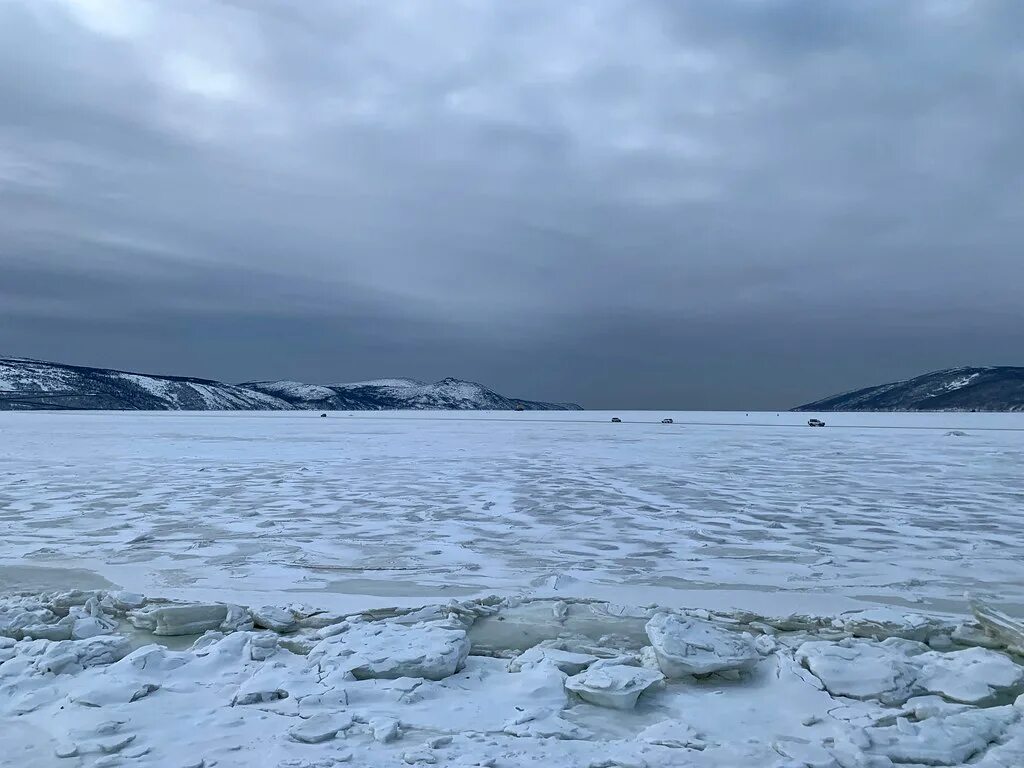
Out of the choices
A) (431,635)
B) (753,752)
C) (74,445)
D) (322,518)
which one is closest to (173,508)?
(322,518)

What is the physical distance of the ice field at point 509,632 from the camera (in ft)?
12.1

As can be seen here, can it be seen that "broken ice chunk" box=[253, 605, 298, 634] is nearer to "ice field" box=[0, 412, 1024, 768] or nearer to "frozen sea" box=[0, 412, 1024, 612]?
"ice field" box=[0, 412, 1024, 768]

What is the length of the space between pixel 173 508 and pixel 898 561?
10.7 m

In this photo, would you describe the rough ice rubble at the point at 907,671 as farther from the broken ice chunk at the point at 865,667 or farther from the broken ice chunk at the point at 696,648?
the broken ice chunk at the point at 696,648

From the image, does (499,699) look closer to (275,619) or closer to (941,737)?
(275,619)

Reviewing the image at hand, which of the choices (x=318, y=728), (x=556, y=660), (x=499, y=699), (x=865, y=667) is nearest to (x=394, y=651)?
(x=499, y=699)

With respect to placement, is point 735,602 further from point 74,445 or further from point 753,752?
point 74,445

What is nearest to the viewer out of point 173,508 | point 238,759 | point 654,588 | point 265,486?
point 238,759

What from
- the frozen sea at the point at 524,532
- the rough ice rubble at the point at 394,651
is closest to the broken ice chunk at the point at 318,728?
the rough ice rubble at the point at 394,651

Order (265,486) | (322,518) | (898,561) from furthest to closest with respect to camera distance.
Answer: (265,486) < (322,518) < (898,561)

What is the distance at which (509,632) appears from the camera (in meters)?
5.52

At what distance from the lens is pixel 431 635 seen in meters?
5.07

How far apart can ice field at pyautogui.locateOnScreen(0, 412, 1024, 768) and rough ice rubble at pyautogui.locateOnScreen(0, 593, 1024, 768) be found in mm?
19

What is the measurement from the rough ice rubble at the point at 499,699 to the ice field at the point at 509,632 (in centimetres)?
2
